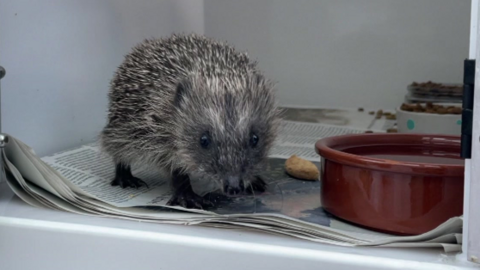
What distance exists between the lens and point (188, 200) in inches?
41.0

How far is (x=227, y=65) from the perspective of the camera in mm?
1150

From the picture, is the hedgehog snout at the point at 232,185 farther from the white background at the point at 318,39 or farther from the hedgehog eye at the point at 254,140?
the white background at the point at 318,39

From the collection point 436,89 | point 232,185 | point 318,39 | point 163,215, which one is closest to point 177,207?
point 163,215

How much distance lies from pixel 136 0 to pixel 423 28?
3.61 ft

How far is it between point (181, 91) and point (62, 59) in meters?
0.45

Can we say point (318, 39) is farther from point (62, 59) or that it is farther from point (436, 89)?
point (62, 59)

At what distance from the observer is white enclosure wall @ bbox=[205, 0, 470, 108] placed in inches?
82.9

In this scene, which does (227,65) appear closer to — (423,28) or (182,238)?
(182,238)

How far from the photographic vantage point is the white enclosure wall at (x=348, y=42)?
211 cm

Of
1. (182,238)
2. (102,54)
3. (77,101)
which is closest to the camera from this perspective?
(182,238)

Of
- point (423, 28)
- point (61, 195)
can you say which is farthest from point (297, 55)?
point (61, 195)

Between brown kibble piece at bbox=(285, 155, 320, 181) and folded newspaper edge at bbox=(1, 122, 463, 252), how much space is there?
0.37 meters

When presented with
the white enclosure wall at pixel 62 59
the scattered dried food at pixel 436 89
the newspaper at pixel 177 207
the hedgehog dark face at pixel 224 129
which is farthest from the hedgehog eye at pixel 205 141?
the scattered dried food at pixel 436 89

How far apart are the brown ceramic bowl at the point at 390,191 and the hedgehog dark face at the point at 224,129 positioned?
0.14 meters
